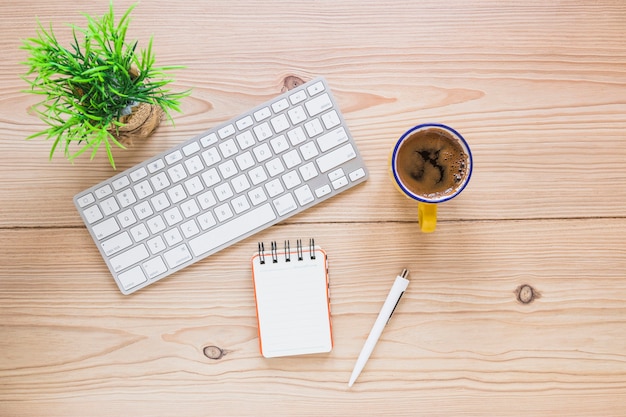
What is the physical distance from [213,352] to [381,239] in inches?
12.3

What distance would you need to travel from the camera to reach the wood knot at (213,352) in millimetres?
817

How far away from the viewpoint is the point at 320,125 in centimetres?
79

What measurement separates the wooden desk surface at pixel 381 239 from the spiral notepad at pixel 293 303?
0.02 meters

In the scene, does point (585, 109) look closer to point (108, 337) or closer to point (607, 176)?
point (607, 176)

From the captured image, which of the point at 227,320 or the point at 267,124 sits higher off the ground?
the point at 267,124

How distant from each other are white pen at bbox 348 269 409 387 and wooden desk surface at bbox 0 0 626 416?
0.7 inches

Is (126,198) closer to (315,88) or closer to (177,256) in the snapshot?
(177,256)

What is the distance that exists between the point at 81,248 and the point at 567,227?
748 millimetres

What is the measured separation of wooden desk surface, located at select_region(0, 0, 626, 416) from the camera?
80 cm

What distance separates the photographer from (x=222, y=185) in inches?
31.0

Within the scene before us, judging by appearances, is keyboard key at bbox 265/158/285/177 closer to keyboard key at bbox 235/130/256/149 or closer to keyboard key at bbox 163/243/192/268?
keyboard key at bbox 235/130/256/149

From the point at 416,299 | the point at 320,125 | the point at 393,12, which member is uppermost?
the point at 393,12

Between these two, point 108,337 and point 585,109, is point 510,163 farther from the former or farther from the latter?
point 108,337

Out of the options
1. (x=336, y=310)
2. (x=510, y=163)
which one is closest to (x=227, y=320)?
(x=336, y=310)
